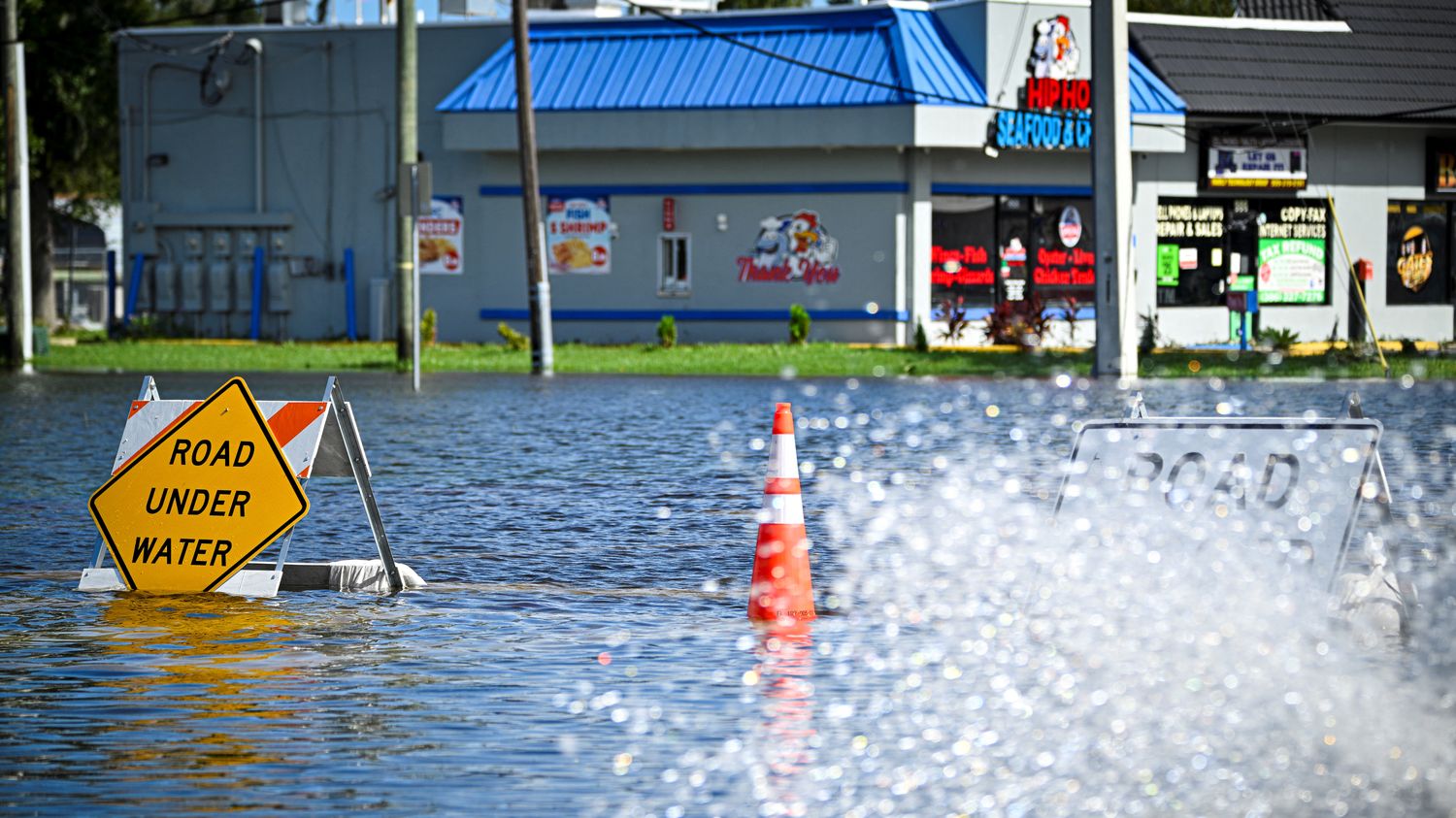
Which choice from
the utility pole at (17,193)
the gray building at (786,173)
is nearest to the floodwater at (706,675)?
the utility pole at (17,193)

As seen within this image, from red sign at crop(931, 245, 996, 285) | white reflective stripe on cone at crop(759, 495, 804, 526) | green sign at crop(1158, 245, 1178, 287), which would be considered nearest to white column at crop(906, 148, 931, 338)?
red sign at crop(931, 245, 996, 285)

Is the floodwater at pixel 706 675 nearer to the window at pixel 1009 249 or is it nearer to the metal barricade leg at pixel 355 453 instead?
the metal barricade leg at pixel 355 453

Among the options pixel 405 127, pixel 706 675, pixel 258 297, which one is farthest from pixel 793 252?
pixel 706 675

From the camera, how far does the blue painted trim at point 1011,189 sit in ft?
136

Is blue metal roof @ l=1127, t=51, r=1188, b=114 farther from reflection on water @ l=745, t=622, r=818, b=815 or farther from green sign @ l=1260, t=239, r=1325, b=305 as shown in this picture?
reflection on water @ l=745, t=622, r=818, b=815

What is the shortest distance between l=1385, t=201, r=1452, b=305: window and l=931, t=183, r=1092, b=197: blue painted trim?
7.48 metres

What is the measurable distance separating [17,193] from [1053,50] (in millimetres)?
18550

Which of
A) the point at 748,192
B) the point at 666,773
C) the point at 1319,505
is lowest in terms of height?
the point at 666,773

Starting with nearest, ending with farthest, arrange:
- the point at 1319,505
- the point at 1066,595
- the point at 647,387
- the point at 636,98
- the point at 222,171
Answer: the point at 1319,505 < the point at 1066,595 < the point at 647,387 < the point at 636,98 < the point at 222,171

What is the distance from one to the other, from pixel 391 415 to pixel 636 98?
64.2 feet

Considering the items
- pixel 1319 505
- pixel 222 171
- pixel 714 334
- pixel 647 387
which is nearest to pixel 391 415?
pixel 647 387

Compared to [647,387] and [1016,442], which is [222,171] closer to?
[647,387]

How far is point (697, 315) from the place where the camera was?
139 feet

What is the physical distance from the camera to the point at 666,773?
643cm
